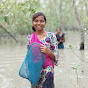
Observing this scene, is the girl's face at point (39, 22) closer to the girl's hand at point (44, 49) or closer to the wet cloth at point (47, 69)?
the wet cloth at point (47, 69)

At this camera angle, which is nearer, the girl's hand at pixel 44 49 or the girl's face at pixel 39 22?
the girl's hand at pixel 44 49

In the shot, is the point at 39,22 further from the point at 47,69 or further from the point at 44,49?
the point at 47,69

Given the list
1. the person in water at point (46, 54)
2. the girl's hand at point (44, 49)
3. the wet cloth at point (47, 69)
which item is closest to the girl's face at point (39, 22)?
the person in water at point (46, 54)

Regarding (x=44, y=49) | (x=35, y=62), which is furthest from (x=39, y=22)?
(x=35, y=62)

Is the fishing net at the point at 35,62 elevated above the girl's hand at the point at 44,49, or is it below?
below

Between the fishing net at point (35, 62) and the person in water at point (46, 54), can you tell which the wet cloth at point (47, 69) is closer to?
the person in water at point (46, 54)

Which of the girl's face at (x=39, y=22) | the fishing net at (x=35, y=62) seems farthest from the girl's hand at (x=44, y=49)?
the girl's face at (x=39, y=22)

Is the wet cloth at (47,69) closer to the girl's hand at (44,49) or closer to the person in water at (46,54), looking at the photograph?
the person in water at (46,54)

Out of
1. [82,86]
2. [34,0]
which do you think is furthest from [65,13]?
[82,86]

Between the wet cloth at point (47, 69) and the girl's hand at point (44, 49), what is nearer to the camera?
the girl's hand at point (44, 49)

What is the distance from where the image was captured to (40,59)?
204 centimetres

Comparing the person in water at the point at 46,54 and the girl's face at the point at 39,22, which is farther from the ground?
the girl's face at the point at 39,22

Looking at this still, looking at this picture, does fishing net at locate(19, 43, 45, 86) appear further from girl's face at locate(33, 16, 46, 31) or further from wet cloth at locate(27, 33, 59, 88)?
girl's face at locate(33, 16, 46, 31)

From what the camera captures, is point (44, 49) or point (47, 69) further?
point (47, 69)
